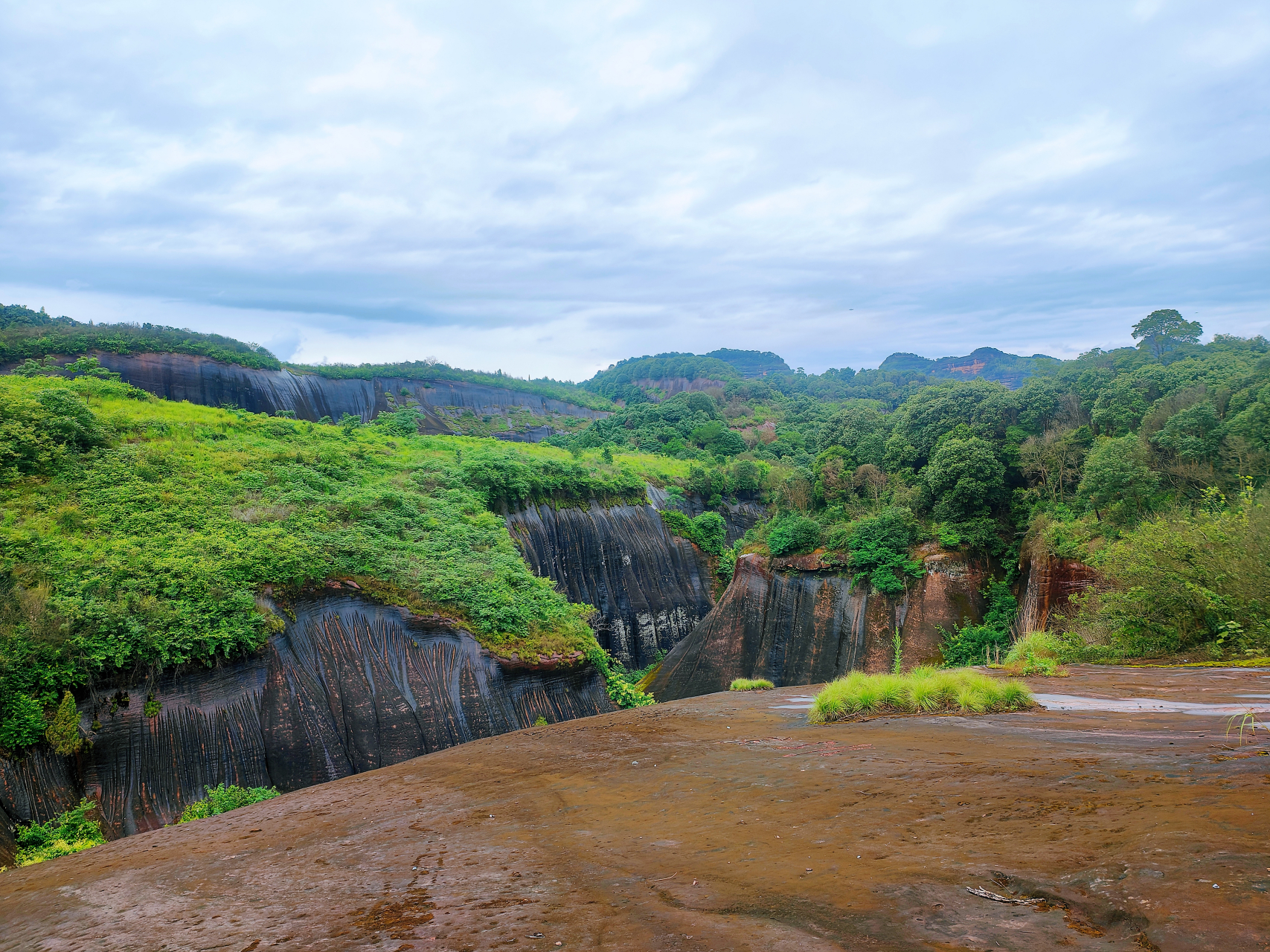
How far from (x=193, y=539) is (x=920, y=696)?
13.2m

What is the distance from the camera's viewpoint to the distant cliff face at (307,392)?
33812mm

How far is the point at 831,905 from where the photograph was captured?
291cm

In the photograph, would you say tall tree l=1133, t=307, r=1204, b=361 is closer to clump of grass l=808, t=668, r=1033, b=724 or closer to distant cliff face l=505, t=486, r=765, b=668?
distant cliff face l=505, t=486, r=765, b=668

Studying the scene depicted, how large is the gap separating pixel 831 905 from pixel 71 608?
1185cm

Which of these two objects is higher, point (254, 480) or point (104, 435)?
point (104, 435)

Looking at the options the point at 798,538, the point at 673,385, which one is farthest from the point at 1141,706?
the point at 673,385

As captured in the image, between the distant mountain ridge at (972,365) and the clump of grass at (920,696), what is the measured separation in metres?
133

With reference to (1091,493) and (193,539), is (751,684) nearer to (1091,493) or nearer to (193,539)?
(1091,493)

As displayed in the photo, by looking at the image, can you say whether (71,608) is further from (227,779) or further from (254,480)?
(254,480)

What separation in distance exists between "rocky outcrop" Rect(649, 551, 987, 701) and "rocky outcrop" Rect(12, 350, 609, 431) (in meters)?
27.1

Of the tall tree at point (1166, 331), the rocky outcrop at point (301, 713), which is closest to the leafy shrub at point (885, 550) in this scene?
the rocky outcrop at point (301, 713)

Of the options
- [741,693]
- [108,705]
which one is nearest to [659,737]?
[741,693]

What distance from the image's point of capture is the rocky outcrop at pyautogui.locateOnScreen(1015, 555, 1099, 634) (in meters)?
19.6

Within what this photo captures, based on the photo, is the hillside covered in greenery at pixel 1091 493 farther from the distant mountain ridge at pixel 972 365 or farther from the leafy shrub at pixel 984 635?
the distant mountain ridge at pixel 972 365
